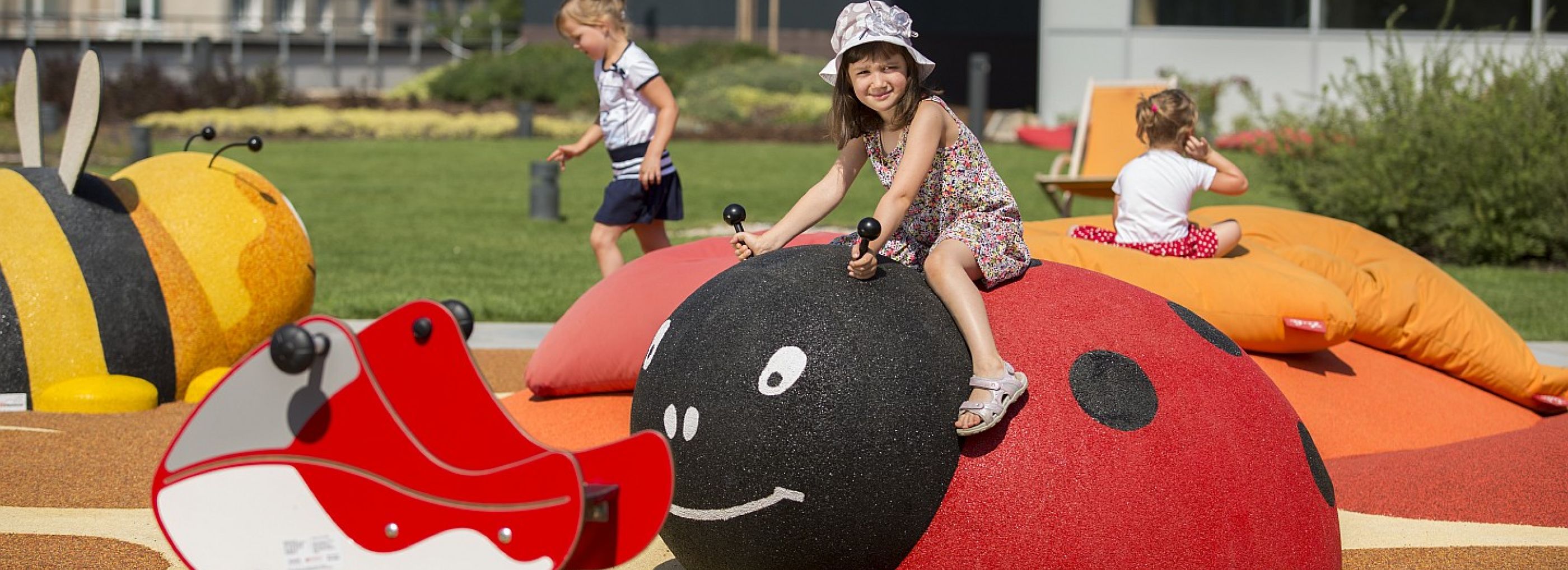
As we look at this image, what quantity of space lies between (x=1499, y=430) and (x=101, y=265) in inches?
239

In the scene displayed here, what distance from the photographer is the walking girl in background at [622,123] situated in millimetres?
8016

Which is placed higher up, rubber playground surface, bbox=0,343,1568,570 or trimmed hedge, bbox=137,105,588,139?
trimmed hedge, bbox=137,105,588,139

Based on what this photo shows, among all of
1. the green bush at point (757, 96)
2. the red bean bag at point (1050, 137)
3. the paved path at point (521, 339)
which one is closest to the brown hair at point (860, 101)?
the paved path at point (521, 339)

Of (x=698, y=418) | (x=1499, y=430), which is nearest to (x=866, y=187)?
(x=1499, y=430)

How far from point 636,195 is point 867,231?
4.21 m

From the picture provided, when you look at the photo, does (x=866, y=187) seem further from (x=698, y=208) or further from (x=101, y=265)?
(x=101, y=265)

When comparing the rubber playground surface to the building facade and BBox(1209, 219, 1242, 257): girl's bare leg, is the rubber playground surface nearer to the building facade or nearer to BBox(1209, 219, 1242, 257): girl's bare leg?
BBox(1209, 219, 1242, 257): girl's bare leg

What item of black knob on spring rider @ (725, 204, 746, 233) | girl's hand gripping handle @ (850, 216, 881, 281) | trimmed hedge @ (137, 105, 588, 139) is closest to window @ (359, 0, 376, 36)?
trimmed hedge @ (137, 105, 588, 139)

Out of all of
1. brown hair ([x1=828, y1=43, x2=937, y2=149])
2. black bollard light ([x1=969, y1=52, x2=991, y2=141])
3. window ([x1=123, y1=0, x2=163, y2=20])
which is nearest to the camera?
brown hair ([x1=828, y1=43, x2=937, y2=149])

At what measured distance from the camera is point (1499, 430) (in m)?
6.77

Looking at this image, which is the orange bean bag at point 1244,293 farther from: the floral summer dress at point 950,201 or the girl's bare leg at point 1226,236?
the floral summer dress at point 950,201

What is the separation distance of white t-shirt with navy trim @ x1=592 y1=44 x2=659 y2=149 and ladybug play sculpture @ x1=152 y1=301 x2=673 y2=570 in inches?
180

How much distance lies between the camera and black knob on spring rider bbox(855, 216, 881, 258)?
3.92m

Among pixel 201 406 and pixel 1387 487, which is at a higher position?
pixel 201 406
